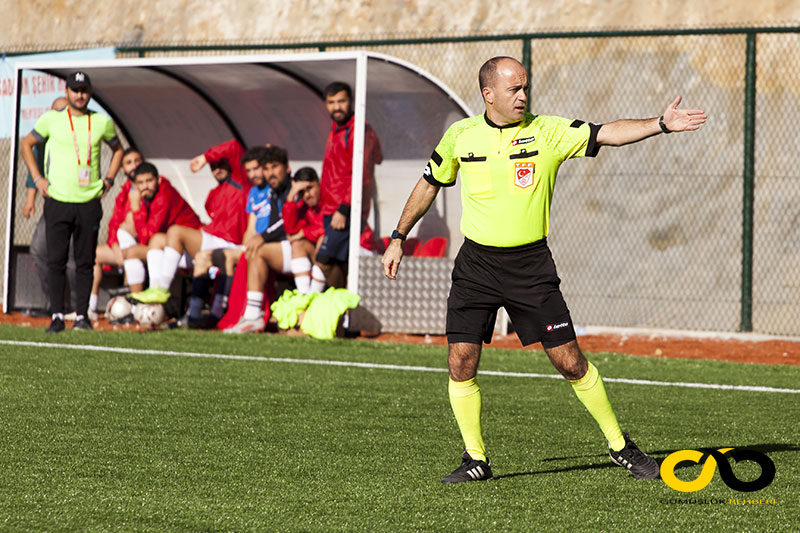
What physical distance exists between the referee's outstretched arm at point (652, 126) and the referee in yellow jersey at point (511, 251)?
0.02 meters

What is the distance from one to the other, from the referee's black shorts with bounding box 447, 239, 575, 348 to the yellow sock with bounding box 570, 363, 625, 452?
0.70 feet

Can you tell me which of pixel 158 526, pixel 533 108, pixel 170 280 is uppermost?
pixel 533 108

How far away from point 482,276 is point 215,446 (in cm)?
160

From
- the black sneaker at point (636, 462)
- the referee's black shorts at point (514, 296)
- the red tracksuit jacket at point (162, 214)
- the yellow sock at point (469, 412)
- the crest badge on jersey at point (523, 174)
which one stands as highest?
the red tracksuit jacket at point (162, 214)

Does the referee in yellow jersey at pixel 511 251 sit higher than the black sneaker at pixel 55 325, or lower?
higher

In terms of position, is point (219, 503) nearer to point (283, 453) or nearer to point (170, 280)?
point (283, 453)

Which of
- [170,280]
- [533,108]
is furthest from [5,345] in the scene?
[533,108]

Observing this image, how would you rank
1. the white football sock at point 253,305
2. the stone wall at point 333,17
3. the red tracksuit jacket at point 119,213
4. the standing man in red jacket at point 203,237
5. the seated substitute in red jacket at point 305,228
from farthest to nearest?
1. the stone wall at point 333,17
2. the red tracksuit jacket at point 119,213
3. the standing man in red jacket at point 203,237
4. the seated substitute in red jacket at point 305,228
5. the white football sock at point 253,305

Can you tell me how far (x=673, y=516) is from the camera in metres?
4.38

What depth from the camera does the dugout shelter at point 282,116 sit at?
1162cm

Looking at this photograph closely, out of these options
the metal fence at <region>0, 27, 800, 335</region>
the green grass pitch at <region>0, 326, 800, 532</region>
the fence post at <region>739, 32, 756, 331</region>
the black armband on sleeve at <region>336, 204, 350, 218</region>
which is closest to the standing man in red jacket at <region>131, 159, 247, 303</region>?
the black armband on sleeve at <region>336, 204, 350, 218</region>

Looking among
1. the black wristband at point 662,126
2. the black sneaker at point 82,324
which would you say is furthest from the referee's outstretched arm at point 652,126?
the black sneaker at point 82,324

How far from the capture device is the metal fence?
20469 mm

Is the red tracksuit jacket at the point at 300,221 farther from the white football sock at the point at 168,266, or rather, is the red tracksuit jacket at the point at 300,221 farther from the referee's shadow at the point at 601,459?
the referee's shadow at the point at 601,459
